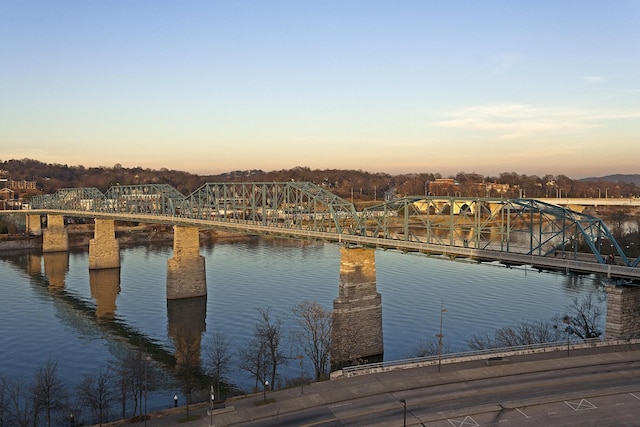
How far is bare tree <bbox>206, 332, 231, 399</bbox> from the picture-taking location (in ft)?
99.5

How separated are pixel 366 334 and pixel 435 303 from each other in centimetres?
1243

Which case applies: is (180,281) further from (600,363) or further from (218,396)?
(600,363)

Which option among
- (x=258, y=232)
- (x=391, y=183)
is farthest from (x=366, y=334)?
(x=391, y=183)

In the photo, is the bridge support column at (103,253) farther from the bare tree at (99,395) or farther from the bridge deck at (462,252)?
the bare tree at (99,395)

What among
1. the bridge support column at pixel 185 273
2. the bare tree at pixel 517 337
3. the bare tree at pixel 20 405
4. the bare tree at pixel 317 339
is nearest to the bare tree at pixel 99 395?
the bare tree at pixel 20 405

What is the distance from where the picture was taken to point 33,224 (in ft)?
361

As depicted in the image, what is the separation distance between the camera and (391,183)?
604 ft

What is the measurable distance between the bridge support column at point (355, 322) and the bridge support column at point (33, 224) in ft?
293

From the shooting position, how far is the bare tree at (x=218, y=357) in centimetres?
3033

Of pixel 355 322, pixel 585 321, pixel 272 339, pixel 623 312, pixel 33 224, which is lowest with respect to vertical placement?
pixel 355 322

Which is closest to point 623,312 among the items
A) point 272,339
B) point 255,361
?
point 272,339

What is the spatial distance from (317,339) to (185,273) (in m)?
22.5

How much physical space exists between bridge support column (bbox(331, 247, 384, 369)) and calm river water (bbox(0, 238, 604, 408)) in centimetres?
138

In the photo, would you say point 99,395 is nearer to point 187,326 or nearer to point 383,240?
point 187,326
